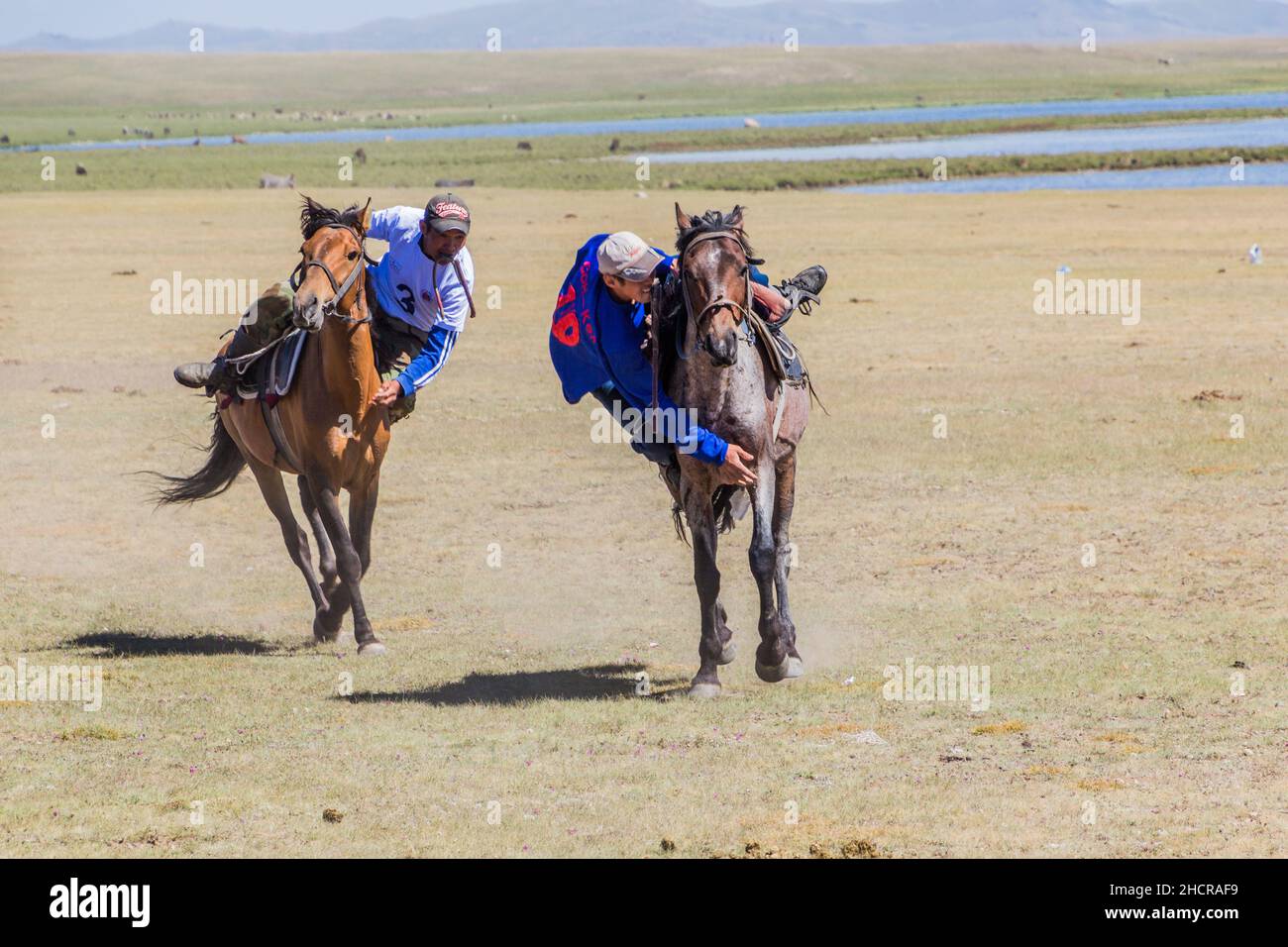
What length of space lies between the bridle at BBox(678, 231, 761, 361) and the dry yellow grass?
1.87 meters

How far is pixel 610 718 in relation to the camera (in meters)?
8.30

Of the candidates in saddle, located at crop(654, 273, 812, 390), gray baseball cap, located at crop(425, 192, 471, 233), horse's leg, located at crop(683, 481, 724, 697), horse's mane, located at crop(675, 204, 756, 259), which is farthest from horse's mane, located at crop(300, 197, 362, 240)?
horse's leg, located at crop(683, 481, 724, 697)

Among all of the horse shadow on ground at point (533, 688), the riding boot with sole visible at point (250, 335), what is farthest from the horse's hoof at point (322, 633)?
the riding boot with sole visible at point (250, 335)

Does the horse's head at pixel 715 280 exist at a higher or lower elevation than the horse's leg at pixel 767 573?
higher

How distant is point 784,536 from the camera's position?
9.30 metres

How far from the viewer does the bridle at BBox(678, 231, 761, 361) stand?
300 inches

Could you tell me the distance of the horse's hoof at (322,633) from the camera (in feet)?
34.3

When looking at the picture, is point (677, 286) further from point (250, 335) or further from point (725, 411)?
point (250, 335)

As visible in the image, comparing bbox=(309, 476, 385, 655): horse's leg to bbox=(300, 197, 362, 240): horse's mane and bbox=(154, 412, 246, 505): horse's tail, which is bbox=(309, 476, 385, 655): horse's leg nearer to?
bbox=(300, 197, 362, 240): horse's mane

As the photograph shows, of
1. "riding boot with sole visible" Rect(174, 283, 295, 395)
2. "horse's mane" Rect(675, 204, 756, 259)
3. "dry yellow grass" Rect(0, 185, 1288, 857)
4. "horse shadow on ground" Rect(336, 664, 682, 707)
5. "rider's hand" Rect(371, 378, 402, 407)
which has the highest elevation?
"horse's mane" Rect(675, 204, 756, 259)

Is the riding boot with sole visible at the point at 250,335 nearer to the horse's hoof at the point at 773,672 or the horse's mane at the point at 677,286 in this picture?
the horse's mane at the point at 677,286

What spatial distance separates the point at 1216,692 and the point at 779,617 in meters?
2.20

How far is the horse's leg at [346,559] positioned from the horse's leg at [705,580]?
7.31 ft
